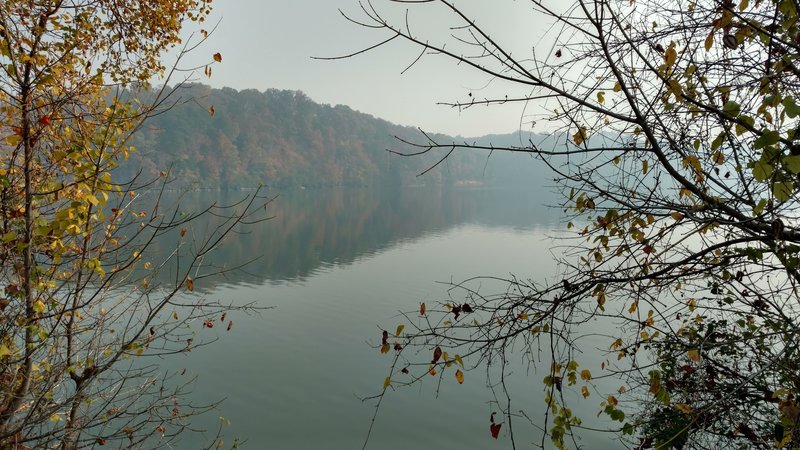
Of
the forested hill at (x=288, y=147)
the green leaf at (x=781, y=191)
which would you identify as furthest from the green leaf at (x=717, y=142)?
the forested hill at (x=288, y=147)

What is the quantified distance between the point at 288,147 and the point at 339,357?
99.2 metres

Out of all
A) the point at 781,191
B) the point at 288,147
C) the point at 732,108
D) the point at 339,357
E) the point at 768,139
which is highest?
the point at 288,147

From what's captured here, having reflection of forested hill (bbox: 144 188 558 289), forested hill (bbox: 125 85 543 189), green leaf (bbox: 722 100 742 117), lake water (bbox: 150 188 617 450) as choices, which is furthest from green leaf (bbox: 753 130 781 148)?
forested hill (bbox: 125 85 543 189)

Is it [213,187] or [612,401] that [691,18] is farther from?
[213,187]

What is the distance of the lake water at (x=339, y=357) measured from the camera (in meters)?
10.2

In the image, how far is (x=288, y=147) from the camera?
107812mm

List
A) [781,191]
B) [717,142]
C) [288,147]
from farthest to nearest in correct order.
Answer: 1. [288,147]
2. [717,142]
3. [781,191]

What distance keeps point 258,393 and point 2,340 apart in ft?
31.1

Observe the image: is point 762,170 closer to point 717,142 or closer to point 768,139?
point 768,139

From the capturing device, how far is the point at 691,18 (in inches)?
112

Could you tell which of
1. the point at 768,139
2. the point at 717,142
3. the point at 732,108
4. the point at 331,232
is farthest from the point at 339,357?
the point at 331,232

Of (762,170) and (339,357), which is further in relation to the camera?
(339,357)

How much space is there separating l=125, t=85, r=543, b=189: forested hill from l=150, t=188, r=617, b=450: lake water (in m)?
60.7

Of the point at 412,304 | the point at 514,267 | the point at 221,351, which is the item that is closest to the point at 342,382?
the point at 221,351
